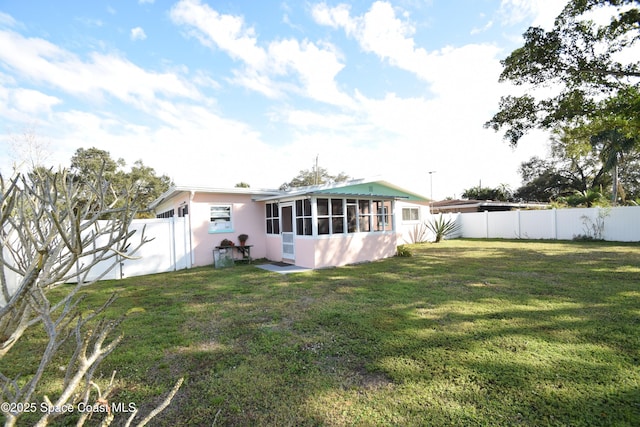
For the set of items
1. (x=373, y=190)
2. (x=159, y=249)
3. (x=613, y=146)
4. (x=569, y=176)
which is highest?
(x=569, y=176)

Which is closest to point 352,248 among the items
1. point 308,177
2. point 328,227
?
point 328,227

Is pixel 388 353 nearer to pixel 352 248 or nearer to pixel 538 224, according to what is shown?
pixel 352 248

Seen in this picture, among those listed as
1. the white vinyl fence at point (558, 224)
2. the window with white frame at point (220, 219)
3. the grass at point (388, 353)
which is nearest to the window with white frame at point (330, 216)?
the grass at point (388, 353)

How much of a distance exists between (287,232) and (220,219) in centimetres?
266

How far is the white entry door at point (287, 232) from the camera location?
10.6 meters

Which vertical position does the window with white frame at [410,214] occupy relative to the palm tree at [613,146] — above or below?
below

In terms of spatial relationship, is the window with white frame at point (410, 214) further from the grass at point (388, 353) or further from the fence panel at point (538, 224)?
the grass at point (388, 353)

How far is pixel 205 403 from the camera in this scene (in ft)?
9.06

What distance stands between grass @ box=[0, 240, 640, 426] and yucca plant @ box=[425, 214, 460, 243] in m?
9.99

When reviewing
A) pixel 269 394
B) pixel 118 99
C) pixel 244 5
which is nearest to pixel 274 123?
pixel 118 99

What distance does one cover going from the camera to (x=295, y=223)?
400 inches

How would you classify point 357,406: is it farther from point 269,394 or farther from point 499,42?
point 499,42

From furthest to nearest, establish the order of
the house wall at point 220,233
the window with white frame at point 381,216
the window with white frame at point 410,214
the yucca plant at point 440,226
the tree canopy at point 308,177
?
the tree canopy at point 308,177
the yucca plant at point 440,226
the window with white frame at point 410,214
the window with white frame at point 381,216
the house wall at point 220,233

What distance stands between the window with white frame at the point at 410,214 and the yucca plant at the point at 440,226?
953mm
